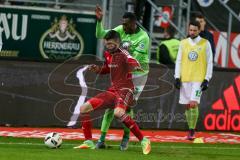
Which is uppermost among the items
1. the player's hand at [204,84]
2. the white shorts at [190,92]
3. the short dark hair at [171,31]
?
the short dark hair at [171,31]

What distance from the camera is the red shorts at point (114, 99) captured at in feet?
40.9

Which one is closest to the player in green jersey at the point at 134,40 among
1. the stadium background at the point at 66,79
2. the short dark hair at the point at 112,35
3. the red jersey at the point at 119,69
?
the red jersey at the point at 119,69

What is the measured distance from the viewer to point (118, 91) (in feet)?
41.2

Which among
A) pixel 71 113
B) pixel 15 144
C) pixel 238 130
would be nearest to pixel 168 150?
pixel 15 144

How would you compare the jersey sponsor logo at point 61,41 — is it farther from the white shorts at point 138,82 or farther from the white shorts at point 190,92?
the white shorts at point 138,82

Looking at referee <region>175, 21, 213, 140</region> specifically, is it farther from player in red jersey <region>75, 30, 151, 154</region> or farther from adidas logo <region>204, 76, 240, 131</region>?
player in red jersey <region>75, 30, 151, 154</region>

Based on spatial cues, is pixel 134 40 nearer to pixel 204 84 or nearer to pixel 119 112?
pixel 119 112

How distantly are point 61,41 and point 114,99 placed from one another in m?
6.42

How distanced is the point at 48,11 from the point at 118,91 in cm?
640

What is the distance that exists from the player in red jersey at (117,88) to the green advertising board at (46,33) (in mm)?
5607

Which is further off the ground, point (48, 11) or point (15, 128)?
point (48, 11)

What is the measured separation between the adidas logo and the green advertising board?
10.6 ft

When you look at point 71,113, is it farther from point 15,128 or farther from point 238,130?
point 238,130

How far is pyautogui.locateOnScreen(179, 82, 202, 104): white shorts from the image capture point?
49.7 ft
